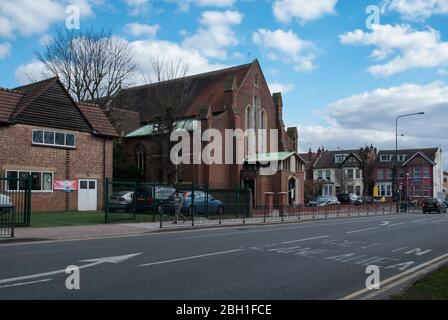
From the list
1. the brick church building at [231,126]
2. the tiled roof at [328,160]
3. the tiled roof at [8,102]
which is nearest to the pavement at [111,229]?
the tiled roof at [8,102]

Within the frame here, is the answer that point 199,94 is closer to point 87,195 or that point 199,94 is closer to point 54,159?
point 87,195

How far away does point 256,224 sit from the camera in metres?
26.7

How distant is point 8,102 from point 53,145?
12.1 ft

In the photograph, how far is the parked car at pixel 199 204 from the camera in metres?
25.5

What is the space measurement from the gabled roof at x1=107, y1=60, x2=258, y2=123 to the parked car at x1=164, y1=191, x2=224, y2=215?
17.9 m

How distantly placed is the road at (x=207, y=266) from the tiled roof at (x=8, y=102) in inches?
627

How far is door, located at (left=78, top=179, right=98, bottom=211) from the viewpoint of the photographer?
3247 cm

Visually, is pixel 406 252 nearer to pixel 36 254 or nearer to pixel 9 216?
pixel 36 254

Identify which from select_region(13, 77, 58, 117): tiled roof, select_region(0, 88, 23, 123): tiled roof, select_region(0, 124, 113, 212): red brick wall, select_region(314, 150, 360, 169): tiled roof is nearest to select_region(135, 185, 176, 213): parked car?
select_region(0, 124, 113, 212): red brick wall

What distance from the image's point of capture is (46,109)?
1219 inches

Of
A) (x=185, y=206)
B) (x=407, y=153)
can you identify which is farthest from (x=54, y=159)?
(x=407, y=153)

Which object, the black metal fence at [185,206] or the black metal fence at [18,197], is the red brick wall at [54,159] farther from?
the black metal fence at [18,197]

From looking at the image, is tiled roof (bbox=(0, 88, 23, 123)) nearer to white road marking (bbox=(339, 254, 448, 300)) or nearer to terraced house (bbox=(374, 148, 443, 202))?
white road marking (bbox=(339, 254, 448, 300))
